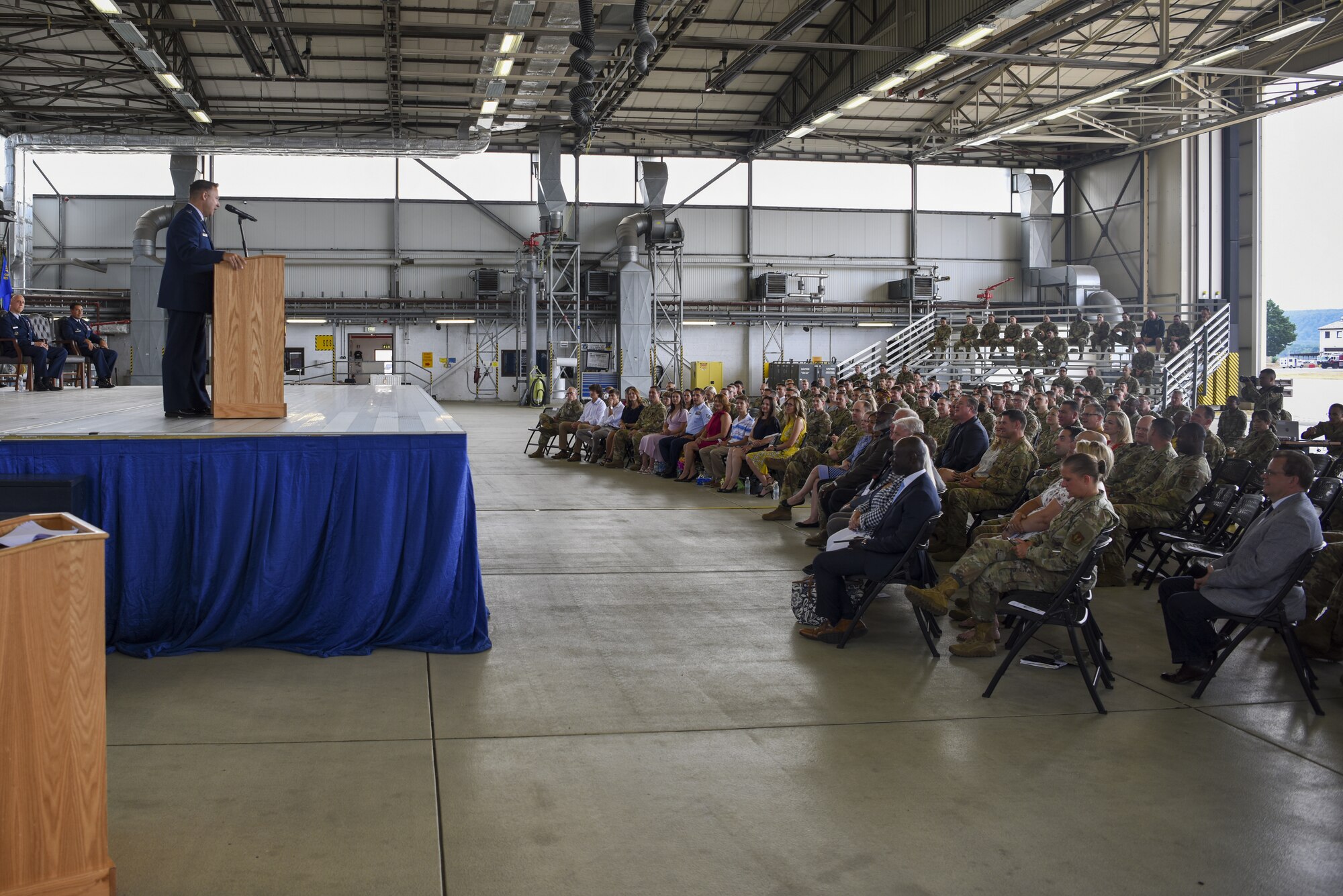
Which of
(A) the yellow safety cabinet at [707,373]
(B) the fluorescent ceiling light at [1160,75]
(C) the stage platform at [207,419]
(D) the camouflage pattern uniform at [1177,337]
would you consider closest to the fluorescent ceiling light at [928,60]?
(B) the fluorescent ceiling light at [1160,75]

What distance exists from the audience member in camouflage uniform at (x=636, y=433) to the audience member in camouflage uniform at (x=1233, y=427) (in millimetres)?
7036

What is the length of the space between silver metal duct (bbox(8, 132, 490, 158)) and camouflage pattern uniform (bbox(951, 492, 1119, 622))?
71.6 feet

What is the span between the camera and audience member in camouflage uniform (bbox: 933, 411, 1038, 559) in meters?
7.80

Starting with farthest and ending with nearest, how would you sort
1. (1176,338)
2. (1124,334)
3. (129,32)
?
(1176,338) → (1124,334) → (129,32)

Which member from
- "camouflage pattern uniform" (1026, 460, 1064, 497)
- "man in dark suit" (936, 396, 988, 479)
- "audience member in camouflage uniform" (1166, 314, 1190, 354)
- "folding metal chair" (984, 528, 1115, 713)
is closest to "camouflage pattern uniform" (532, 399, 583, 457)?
"man in dark suit" (936, 396, 988, 479)

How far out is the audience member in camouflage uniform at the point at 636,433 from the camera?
15102mm

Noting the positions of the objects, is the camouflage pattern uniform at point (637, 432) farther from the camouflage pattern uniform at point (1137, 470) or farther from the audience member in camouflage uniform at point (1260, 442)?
the camouflage pattern uniform at point (1137, 470)

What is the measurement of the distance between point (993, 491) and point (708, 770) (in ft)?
15.7

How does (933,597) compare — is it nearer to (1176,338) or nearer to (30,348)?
(30,348)

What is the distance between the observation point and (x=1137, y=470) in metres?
7.86

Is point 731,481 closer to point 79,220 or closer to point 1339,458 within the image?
point 1339,458

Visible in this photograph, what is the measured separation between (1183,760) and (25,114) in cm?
2928

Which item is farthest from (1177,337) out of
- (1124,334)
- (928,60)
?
(928,60)

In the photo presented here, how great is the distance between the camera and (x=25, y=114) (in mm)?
25516
